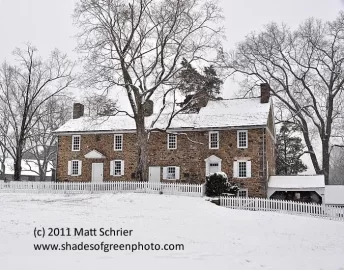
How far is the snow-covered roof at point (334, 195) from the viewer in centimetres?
3362

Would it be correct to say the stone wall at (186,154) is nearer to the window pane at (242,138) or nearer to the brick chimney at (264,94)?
the window pane at (242,138)

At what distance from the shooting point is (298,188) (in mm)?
30906

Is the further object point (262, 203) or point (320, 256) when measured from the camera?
point (262, 203)

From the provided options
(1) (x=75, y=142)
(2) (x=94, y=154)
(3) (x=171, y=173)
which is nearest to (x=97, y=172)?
(2) (x=94, y=154)

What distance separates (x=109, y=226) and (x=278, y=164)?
32.4m

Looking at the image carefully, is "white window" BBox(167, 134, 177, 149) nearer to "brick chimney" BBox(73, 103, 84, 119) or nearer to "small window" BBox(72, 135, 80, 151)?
"small window" BBox(72, 135, 80, 151)

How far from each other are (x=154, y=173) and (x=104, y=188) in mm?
7178

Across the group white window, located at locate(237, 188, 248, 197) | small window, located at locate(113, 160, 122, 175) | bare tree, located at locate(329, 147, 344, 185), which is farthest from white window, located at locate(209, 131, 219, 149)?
bare tree, located at locate(329, 147, 344, 185)

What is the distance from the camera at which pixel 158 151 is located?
3444cm

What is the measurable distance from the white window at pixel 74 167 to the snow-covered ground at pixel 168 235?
11.6m

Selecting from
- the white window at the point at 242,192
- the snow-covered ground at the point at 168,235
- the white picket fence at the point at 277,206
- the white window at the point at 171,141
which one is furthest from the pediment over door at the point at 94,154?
the white picket fence at the point at 277,206

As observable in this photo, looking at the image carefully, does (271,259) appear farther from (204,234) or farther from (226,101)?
(226,101)

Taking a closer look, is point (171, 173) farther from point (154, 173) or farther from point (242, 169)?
point (242, 169)

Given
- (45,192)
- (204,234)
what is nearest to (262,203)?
(204,234)
